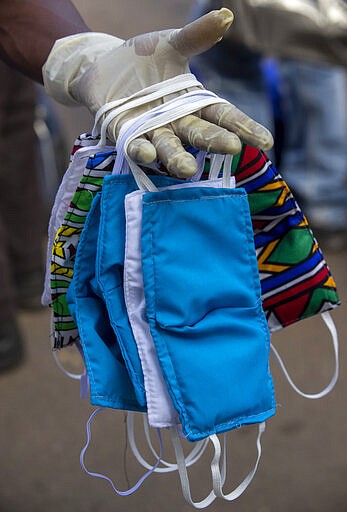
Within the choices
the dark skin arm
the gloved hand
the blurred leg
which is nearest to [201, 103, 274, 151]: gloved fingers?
the gloved hand

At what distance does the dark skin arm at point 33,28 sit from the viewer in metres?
1.42

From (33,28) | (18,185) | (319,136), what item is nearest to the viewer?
(33,28)

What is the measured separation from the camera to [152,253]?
1.13 m

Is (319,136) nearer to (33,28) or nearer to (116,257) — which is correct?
(33,28)

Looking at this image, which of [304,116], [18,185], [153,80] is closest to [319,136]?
[304,116]

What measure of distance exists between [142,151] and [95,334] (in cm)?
32

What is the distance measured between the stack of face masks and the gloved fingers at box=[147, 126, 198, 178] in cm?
3

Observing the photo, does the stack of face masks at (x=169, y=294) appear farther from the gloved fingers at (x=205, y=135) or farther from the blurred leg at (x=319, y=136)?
the blurred leg at (x=319, y=136)

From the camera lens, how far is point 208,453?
7.10 feet

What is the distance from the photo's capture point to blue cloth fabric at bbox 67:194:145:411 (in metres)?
1.20

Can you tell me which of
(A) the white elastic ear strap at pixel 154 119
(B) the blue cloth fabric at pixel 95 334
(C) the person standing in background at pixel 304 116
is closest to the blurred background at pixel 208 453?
(C) the person standing in background at pixel 304 116

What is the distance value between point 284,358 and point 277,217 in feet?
4.59

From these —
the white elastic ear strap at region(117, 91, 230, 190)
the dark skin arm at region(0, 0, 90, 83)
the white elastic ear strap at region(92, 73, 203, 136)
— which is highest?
the dark skin arm at region(0, 0, 90, 83)

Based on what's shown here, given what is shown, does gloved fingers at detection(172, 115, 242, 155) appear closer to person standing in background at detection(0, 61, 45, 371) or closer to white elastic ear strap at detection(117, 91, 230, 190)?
white elastic ear strap at detection(117, 91, 230, 190)
